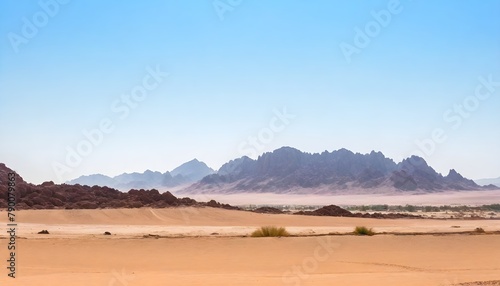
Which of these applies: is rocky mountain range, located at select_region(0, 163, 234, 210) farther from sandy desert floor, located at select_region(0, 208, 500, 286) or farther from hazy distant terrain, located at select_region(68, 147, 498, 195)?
hazy distant terrain, located at select_region(68, 147, 498, 195)

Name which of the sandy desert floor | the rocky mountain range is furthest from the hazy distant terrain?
the sandy desert floor

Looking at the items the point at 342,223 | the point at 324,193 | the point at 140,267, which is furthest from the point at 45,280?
the point at 324,193

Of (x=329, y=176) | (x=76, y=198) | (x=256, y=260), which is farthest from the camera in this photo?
(x=329, y=176)

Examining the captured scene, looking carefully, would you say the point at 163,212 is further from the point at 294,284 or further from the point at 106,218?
the point at 294,284

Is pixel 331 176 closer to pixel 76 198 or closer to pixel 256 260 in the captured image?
pixel 76 198

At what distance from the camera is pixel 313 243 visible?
20000 mm

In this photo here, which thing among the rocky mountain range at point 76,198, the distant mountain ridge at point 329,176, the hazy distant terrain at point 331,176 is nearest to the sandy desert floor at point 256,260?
the rocky mountain range at point 76,198

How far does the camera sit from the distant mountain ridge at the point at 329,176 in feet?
425

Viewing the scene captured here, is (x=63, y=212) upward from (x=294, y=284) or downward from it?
upward

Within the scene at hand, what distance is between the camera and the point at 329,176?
5576 inches

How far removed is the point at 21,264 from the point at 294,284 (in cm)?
884

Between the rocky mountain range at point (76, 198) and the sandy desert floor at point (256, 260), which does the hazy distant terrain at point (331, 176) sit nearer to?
the rocky mountain range at point (76, 198)

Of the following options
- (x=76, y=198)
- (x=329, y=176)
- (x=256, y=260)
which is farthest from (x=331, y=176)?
(x=256, y=260)

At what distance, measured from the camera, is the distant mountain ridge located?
129625 millimetres
